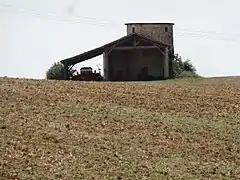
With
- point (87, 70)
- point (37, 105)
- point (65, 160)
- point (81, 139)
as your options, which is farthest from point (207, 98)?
point (87, 70)

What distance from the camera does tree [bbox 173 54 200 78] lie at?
50.5 meters

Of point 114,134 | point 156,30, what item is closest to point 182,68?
point 156,30

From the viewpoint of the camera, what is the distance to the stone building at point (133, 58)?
49406 millimetres

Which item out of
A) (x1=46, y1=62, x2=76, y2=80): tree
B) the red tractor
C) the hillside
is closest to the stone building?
(x1=46, y1=62, x2=76, y2=80): tree

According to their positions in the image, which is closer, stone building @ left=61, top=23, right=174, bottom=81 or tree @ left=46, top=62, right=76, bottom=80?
stone building @ left=61, top=23, right=174, bottom=81

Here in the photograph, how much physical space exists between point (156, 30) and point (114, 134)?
3809 centimetres

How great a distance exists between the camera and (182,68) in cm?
5319

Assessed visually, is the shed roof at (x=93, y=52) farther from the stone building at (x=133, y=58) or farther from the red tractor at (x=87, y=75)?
the red tractor at (x=87, y=75)

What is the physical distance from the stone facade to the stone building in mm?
1994

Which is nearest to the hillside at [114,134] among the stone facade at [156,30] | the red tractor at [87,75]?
the red tractor at [87,75]

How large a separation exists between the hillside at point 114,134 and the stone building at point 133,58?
2495 centimetres

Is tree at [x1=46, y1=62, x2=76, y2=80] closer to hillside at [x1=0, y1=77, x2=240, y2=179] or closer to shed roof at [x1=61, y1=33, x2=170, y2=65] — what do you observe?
shed roof at [x1=61, y1=33, x2=170, y2=65]

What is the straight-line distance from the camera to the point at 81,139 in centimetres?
1600

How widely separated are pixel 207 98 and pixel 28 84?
5879 millimetres
